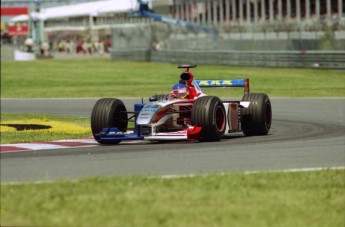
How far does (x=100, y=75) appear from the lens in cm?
4412

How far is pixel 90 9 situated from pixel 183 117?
9270cm

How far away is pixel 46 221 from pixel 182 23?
6016cm

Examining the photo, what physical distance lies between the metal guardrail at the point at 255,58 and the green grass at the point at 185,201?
2529 centimetres

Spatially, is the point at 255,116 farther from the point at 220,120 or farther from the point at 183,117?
the point at 183,117

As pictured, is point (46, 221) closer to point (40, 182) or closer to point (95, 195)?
point (95, 195)

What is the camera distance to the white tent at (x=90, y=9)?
91769 mm

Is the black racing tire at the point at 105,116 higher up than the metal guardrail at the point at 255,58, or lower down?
higher up

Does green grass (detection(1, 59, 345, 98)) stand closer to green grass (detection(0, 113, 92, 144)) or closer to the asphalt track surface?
green grass (detection(0, 113, 92, 144))

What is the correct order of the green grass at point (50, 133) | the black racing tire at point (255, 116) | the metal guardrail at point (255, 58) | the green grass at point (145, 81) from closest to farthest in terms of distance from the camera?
the black racing tire at point (255, 116) → the green grass at point (50, 133) → the green grass at point (145, 81) → the metal guardrail at point (255, 58)

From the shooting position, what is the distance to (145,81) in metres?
38.2

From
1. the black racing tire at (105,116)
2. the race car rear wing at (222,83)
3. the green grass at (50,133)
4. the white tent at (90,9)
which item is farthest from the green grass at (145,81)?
the white tent at (90,9)

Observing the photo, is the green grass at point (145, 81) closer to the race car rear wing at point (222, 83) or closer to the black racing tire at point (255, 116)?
the race car rear wing at point (222, 83)

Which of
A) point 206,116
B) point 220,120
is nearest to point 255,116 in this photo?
point 220,120

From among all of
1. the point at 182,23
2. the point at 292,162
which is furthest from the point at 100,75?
the point at 292,162
